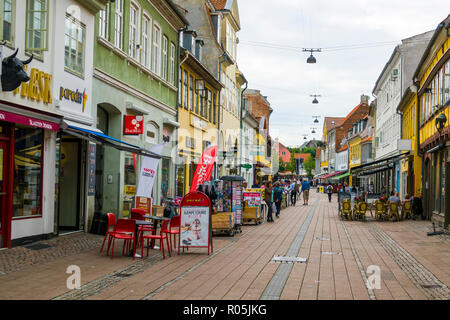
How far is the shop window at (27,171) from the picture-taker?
1175 centimetres

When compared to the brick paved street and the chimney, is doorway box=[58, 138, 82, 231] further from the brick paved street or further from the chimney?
the chimney

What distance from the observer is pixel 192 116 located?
27516 mm

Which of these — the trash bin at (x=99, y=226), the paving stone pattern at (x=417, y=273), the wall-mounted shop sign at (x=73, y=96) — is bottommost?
the paving stone pattern at (x=417, y=273)

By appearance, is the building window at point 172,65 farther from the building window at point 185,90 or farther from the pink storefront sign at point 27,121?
the pink storefront sign at point 27,121

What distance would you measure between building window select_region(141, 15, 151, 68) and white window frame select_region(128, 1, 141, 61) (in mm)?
636

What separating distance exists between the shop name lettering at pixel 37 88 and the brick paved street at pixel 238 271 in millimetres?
3165

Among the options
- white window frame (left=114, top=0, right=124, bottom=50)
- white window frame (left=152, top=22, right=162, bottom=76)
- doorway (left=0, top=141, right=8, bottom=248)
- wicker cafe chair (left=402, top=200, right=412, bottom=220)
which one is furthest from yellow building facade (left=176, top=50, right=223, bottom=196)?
doorway (left=0, top=141, right=8, bottom=248)

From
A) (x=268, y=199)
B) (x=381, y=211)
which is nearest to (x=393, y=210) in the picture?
(x=381, y=211)

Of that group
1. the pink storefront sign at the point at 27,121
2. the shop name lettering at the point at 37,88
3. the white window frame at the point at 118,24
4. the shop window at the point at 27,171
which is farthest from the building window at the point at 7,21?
the white window frame at the point at 118,24

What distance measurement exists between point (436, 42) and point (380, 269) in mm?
14239

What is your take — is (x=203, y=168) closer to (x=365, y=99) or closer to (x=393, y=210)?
(x=393, y=210)
